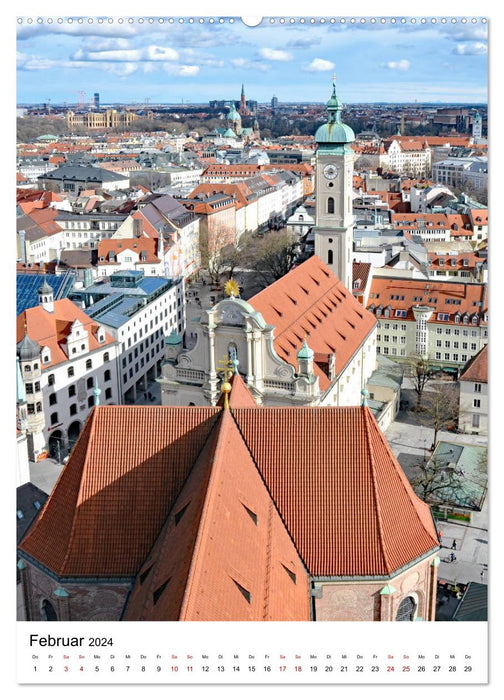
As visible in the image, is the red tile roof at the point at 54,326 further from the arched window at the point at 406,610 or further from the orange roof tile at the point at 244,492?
the arched window at the point at 406,610

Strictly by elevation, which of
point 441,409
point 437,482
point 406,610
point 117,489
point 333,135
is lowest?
point 437,482

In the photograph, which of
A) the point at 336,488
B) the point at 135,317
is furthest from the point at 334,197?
the point at 336,488

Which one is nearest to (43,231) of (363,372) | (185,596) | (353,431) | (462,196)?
(363,372)

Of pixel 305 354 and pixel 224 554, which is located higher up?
pixel 305 354

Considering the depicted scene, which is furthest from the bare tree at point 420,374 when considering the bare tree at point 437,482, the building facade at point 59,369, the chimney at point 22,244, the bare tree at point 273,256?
the chimney at point 22,244

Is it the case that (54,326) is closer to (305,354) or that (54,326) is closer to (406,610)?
(305,354)

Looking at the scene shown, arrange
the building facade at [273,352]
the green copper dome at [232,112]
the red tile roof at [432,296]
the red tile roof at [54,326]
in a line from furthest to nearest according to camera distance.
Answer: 1. the red tile roof at [432,296]
2. the green copper dome at [232,112]
3. the red tile roof at [54,326]
4. the building facade at [273,352]
